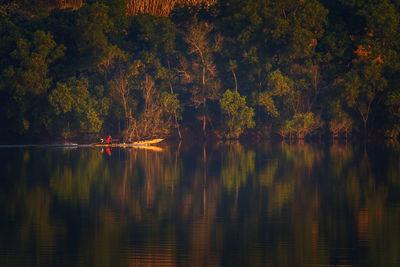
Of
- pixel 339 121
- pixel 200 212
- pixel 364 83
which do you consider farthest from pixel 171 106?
pixel 200 212

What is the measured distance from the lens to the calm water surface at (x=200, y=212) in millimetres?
17812

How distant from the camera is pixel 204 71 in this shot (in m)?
66.8

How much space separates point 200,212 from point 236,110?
133 ft

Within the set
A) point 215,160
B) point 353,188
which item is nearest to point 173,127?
point 215,160

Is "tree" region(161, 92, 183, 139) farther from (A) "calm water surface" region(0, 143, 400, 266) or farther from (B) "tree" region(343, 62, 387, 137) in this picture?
(A) "calm water surface" region(0, 143, 400, 266)

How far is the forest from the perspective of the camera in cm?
6116

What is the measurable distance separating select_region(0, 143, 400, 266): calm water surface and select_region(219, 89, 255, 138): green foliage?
20.7 meters

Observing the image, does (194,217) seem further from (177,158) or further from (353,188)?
(177,158)

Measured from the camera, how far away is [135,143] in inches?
2359

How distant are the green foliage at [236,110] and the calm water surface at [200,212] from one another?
2074cm

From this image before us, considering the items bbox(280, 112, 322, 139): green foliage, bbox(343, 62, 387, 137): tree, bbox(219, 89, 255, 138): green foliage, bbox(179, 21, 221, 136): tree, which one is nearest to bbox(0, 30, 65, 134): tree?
bbox(179, 21, 221, 136): tree

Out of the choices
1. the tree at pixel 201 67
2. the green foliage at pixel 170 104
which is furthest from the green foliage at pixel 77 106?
the tree at pixel 201 67

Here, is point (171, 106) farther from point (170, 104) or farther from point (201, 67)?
point (201, 67)

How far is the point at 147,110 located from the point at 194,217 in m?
41.8
